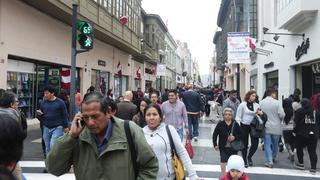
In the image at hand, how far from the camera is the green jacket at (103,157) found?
3.03 metres

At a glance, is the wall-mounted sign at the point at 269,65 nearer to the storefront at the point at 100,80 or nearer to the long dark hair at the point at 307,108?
the storefront at the point at 100,80

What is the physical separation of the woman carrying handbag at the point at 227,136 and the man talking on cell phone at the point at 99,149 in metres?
4.87

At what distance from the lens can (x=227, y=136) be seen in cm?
791

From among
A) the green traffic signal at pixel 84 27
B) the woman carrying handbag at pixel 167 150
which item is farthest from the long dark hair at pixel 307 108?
the woman carrying handbag at pixel 167 150

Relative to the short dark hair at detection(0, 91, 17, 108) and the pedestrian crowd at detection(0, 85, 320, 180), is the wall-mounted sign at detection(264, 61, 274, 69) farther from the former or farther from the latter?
the short dark hair at detection(0, 91, 17, 108)

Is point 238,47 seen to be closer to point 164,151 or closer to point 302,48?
point 302,48

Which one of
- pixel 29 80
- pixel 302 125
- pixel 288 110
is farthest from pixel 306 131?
pixel 29 80

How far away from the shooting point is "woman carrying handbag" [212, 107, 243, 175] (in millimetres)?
7891

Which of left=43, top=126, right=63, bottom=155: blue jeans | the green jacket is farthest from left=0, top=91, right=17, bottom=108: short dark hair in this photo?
the green jacket

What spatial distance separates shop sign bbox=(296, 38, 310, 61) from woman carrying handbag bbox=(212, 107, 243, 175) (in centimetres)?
1041

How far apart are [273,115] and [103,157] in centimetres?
783

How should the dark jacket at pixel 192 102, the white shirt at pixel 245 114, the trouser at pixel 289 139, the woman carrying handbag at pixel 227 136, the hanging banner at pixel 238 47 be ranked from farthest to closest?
the hanging banner at pixel 238 47 < the dark jacket at pixel 192 102 < the trouser at pixel 289 139 < the white shirt at pixel 245 114 < the woman carrying handbag at pixel 227 136

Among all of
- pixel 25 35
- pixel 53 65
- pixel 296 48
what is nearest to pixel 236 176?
pixel 25 35

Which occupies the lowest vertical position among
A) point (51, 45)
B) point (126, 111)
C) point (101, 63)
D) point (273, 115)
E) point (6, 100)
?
point (273, 115)
